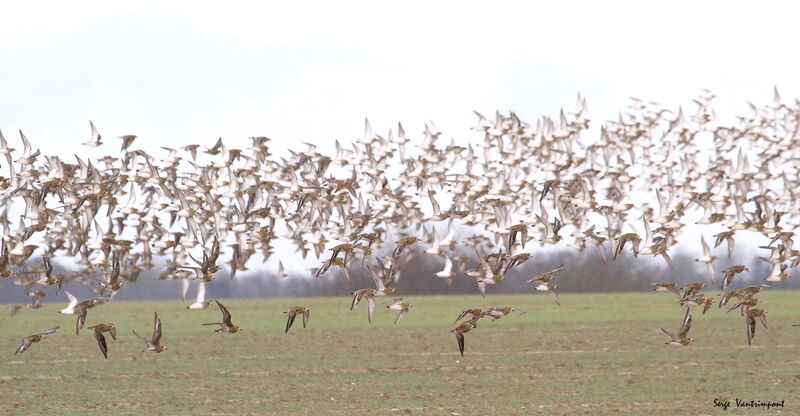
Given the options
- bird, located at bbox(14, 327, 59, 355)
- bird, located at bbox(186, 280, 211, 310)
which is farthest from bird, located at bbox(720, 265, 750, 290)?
bird, located at bbox(14, 327, 59, 355)

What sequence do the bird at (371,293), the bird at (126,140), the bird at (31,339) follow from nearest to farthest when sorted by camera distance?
the bird at (31,339) < the bird at (371,293) < the bird at (126,140)

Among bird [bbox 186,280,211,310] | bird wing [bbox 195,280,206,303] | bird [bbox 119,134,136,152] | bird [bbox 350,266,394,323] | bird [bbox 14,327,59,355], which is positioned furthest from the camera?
bird [bbox 119,134,136,152]

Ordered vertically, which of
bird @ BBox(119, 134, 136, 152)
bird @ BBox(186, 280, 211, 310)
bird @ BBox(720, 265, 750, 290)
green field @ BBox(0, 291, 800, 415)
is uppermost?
bird @ BBox(119, 134, 136, 152)

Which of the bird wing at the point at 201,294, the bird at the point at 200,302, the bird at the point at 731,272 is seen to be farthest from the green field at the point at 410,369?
the bird at the point at 731,272

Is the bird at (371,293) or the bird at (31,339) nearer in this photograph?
the bird at (31,339)

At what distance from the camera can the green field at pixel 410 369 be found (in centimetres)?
2525

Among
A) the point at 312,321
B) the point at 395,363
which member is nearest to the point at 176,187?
the point at 395,363

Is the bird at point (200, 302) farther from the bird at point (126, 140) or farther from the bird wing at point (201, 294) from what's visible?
the bird at point (126, 140)

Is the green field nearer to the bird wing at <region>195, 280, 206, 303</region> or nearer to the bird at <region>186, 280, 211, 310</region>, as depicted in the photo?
the bird at <region>186, 280, 211, 310</region>

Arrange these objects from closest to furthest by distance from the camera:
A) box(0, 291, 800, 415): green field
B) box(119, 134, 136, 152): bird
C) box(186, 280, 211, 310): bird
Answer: box(186, 280, 211, 310): bird, box(0, 291, 800, 415): green field, box(119, 134, 136, 152): bird

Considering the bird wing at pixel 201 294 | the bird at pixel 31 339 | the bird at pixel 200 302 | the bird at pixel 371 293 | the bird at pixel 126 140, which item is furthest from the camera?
the bird at pixel 126 140

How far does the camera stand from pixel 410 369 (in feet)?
105

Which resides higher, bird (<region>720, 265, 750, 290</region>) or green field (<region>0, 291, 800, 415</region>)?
bird (<region>720, 265, 750, 290</region>)

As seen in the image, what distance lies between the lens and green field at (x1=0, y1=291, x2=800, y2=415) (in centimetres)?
2525
